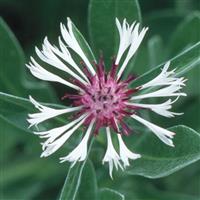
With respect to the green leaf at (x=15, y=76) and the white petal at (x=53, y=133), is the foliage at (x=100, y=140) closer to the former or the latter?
the green leaf at (x=15, y=76)

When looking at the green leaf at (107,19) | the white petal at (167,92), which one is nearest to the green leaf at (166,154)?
the white petal at (167,92)

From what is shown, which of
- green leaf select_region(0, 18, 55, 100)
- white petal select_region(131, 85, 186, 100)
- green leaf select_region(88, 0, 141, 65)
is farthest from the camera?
green leaf select_region(0, 18, 55, 100)

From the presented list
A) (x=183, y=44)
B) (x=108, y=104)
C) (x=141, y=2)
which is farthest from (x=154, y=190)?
(x=141, y=2)

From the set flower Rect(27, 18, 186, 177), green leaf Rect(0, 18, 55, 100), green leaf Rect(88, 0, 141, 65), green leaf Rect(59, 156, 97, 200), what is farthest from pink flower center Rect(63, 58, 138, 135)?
green leaf Rect(0, 18, 55, 100)

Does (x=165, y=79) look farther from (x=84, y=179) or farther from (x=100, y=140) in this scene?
(x=84, y=179)

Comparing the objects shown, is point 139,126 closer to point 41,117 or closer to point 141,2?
point 41,117

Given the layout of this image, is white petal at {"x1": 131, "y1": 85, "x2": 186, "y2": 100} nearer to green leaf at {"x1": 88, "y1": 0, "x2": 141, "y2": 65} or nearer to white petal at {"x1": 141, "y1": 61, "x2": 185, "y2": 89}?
white petal at {"x1": 141, "y1": 61, "x2": 185, "y2": 89}
